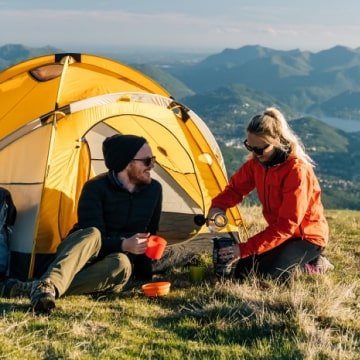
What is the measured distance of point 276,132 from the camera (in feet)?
18.0

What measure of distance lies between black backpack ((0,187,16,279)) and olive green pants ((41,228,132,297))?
1.23 metres

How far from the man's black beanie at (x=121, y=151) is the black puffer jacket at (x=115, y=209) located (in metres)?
0.13

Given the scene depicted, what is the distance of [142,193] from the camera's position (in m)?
5.80

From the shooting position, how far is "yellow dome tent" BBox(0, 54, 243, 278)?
6258mm

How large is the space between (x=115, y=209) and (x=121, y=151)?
0.62 metres

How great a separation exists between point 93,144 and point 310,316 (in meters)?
4.89

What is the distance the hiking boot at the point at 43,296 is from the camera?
4.49 meters

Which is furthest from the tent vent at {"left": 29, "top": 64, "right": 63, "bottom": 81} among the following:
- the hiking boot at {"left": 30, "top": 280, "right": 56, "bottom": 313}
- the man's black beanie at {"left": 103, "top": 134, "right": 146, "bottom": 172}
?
the hiking boot at {"left": 30, "top": 280, "right": 56, "bottom": 313}

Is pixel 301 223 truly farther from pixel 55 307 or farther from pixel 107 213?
pixel 55 307

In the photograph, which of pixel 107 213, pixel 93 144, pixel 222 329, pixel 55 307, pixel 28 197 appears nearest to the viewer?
pixel 222 329

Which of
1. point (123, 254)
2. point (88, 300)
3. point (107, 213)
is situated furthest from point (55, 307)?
point (107, 213)

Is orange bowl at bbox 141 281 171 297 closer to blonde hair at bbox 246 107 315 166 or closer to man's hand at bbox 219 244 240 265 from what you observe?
man's hand at bbox 219 244 240 265

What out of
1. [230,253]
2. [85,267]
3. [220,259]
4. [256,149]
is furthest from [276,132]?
[85,267]

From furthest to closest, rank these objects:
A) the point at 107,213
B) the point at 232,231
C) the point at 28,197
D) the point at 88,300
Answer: the point at 232,231
the point at 28,197
the point at 107,213
the point at 88,300
